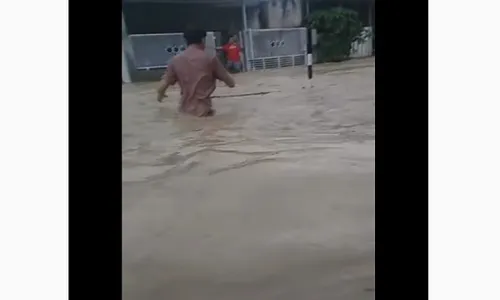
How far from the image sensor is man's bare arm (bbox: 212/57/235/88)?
159 centimetres

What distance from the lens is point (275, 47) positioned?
5.24ft

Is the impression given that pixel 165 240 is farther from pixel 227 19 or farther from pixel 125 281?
pixel 227 19

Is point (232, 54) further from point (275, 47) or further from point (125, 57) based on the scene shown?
point (125, 57)

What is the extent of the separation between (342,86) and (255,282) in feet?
1.69

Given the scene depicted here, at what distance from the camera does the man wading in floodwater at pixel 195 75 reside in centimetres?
158

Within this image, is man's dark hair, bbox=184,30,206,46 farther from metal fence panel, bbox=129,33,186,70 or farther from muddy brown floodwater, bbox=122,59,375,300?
muddy brown floodwater, bbox=122,59,375,300

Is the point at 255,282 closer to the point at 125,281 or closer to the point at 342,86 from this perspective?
the point at 125,281

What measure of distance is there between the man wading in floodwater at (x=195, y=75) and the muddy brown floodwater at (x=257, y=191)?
0.08 feet

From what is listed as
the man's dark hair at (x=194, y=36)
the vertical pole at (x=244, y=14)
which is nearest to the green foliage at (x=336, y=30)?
the vertical pole at (x=244, y=14)

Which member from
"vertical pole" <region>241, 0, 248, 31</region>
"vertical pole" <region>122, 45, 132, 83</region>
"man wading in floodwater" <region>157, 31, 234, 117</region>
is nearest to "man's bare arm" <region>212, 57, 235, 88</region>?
"man wading in floodwater" <region>157, 31, 234, 117</region>
